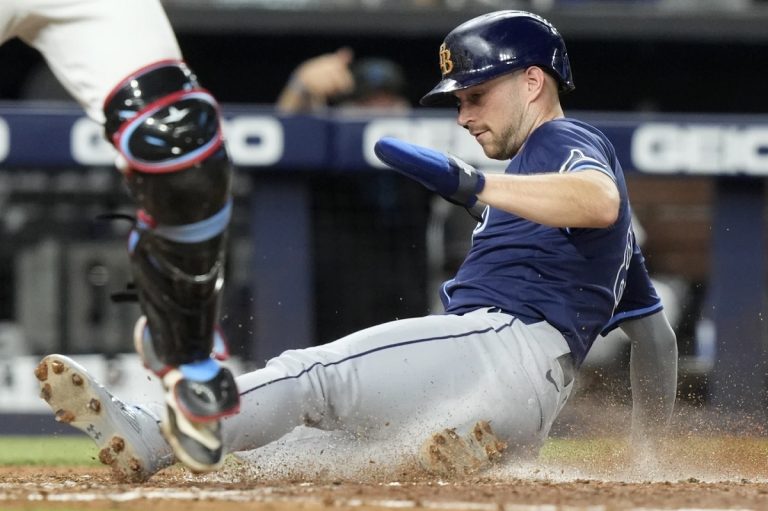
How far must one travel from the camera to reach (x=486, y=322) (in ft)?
10.9

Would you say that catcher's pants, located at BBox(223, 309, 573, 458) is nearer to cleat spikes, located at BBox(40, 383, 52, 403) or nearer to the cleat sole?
the cleat sole

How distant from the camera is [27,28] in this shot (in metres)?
2.46

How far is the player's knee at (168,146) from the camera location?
91.2 inches

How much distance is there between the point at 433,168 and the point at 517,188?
22 centimetres

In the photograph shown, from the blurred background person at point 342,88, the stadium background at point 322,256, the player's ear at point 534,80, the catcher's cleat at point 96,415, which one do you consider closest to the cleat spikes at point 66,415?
the catcher's cleat at point 96,415

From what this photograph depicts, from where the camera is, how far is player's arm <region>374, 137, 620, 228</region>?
3.00 metres

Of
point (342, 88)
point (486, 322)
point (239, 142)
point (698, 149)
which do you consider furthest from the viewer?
point (342, 88)

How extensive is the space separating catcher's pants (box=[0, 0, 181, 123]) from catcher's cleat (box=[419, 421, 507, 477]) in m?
1.21

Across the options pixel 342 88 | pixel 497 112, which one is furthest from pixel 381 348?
pixel 342 88

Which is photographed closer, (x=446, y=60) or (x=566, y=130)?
(x=566, y=130)

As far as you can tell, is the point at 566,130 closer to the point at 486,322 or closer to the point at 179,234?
the point at 486,322

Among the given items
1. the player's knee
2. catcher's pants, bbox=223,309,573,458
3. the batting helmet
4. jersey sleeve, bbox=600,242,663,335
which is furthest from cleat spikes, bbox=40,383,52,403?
jersey sleeve, bbox=600,242,663,335

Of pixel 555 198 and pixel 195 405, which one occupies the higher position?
pixel 555 198

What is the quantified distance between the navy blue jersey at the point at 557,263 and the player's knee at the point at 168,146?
1.16m
